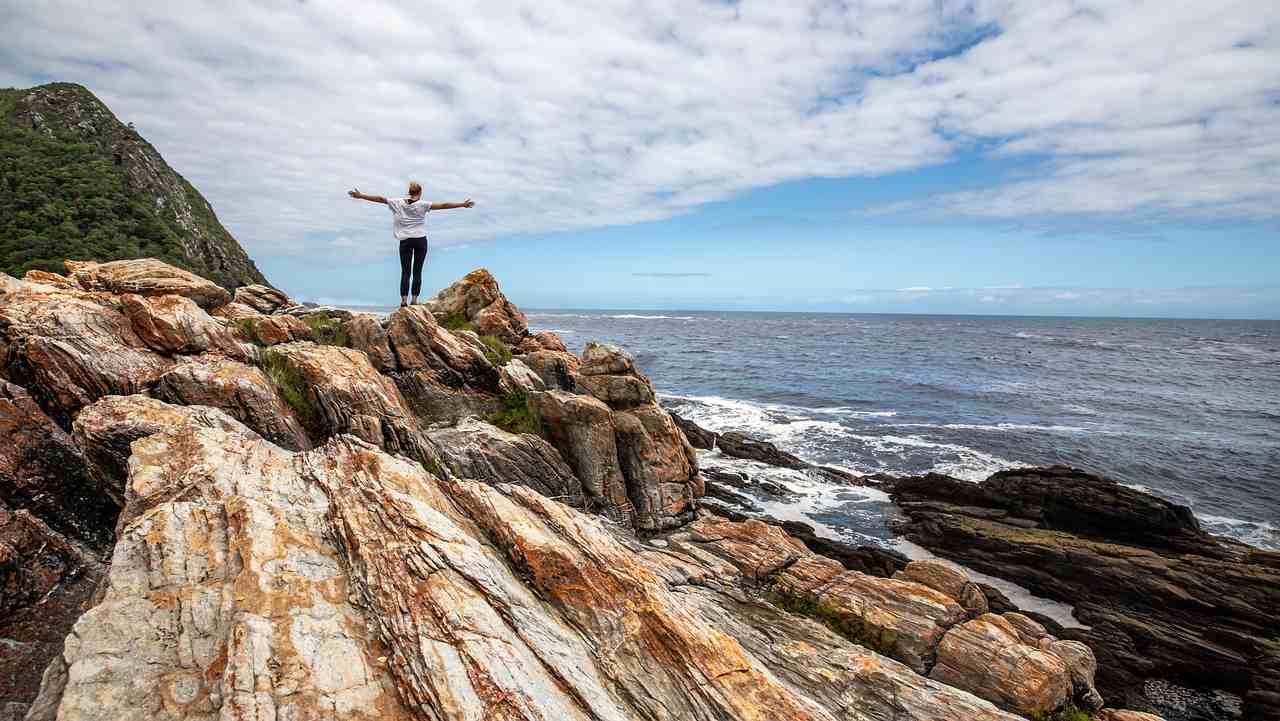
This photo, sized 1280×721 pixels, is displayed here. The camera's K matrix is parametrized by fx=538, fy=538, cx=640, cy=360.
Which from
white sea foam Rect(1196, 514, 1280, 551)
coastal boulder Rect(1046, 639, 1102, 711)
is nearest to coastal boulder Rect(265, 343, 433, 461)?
coastal boulder Rect(1046, 639, 1102, 711)

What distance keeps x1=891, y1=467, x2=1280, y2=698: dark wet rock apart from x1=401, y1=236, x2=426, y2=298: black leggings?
73.5 feet

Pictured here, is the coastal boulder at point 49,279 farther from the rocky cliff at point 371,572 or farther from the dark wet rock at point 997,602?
the dark wet rock at point 997,602

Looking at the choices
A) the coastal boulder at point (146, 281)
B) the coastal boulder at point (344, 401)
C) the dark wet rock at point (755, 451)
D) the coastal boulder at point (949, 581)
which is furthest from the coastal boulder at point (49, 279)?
the dark wet rock at point (755, 451)

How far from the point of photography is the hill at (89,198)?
37625 millimetres

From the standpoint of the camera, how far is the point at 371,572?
22.8 ft

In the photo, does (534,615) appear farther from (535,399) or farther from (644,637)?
(535,399)

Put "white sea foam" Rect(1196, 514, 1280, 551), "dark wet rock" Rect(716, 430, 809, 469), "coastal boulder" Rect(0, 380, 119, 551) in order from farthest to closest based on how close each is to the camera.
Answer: "dark wet rock" Rect(716, 430, 809, 469), "white sea foam" Rect(1196, 514, 1280, 551), "coastal boulder" Rect(0, 380, 119, 551)

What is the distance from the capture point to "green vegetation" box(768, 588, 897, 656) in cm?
1156

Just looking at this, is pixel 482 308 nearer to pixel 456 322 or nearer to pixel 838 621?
pixel 456 322

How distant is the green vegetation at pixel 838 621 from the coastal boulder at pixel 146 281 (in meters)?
19.9

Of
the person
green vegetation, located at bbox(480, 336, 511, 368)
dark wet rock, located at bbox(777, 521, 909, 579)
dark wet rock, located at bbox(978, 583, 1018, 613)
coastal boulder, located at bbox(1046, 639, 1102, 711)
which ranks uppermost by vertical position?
the person

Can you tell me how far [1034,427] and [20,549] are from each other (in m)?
52.4

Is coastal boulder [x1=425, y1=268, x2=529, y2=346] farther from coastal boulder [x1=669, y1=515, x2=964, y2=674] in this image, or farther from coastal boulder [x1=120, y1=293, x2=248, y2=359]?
coastal boulder [x1=669, y1=515, x2=964, y2=674]

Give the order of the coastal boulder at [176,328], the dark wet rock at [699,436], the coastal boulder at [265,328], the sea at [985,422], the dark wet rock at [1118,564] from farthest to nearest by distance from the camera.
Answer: the dark wet rock at [699,436], the sea at [985,422], the coastal boulder at [265,328], the dark wet rock at [1118,564], the coastal boulder at [176,328]
